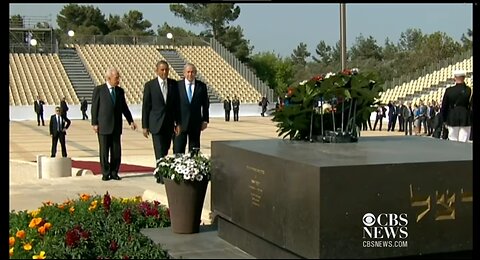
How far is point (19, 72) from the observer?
5434cm

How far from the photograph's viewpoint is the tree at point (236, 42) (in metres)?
84.2

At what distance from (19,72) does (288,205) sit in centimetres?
5218

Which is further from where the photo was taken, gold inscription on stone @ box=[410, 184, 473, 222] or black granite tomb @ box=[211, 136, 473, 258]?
gold inscription on stone @ box=[410, 184, 473, 222]

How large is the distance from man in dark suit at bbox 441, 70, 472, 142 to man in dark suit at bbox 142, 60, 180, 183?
438cm

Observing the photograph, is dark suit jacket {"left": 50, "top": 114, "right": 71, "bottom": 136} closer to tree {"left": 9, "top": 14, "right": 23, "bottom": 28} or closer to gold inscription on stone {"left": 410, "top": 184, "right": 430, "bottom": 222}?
gold inscription on stone {"left": 410, "top": 184, "right": 430, "bottom": 222}

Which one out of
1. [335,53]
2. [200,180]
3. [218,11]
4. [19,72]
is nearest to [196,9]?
[218,11]

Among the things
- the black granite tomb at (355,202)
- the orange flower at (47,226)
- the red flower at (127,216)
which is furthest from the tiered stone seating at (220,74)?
the black granite tomb at (355,202)

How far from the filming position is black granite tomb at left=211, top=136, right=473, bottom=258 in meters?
4.77

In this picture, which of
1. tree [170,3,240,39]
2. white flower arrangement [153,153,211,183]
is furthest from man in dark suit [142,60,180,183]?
tree [170,3,240,39]

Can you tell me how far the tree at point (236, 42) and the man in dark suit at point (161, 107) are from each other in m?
73.1

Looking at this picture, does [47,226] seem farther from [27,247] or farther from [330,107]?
[330,107]

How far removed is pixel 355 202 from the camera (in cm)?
482

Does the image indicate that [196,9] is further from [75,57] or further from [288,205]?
[288,205]

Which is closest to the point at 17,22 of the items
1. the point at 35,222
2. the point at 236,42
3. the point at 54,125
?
the point at 236,42
